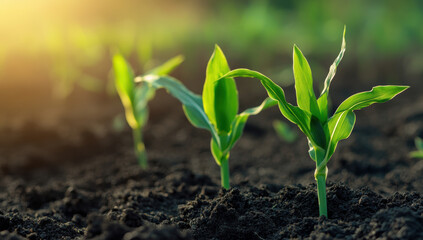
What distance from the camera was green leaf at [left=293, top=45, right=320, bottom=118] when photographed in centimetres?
155

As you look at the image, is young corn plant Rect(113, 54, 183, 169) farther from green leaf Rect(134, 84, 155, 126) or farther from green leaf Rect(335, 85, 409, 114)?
green leaf Rect(335, 85, 409, 114)

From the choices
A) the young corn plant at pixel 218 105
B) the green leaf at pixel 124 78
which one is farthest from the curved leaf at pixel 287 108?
the green leaf at pixel 124 78

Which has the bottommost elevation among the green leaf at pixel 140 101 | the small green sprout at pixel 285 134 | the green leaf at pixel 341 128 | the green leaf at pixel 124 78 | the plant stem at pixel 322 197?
the small green sprout at pixel 285 134

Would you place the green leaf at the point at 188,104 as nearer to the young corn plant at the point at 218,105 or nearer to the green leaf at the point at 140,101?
the young corn plant at the point at 218,105

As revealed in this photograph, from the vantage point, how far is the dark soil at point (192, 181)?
5.13 feet

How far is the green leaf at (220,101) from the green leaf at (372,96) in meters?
0.44

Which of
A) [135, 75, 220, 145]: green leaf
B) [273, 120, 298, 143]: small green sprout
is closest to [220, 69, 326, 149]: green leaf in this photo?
[135, 75, 220, 145]: green leaf

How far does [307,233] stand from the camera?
1.52 metres

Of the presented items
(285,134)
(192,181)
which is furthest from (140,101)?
(285,134)

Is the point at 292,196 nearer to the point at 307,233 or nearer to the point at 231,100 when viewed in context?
the point at 307,233

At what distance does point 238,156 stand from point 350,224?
1746mm

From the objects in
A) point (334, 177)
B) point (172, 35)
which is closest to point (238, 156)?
point (334, 177)

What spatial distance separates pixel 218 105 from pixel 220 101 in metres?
0.02

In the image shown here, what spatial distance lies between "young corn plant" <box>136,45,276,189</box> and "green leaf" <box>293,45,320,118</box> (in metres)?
0.24
